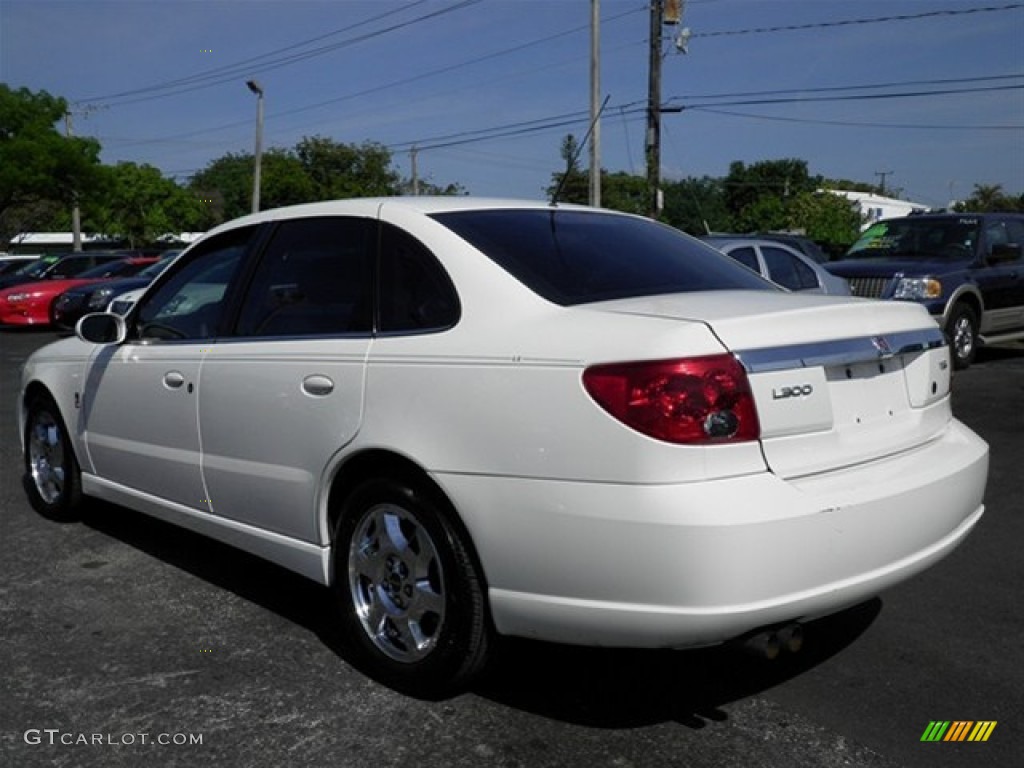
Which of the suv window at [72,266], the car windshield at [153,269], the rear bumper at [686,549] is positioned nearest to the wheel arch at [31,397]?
the rear bumper at [686,549]

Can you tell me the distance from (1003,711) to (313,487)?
2.34 metres

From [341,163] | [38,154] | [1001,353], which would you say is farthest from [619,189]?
[1001,353]

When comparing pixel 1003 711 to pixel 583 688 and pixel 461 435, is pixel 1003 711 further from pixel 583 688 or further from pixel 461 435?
pixel 461 435

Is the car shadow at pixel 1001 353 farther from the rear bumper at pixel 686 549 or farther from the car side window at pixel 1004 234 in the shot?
the rear bumper at pixel 686 549

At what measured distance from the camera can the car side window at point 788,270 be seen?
34.8ft

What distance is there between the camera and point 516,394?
2979 mm

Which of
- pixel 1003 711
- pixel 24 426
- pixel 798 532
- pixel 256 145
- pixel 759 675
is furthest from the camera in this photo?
pixel 256 145

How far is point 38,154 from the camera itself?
36.5 metres

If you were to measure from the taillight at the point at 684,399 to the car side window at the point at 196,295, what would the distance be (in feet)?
6.92

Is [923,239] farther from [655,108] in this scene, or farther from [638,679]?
[655,108]

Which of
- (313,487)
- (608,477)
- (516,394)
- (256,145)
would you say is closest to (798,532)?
(608,477)

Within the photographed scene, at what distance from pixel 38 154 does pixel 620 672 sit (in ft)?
125

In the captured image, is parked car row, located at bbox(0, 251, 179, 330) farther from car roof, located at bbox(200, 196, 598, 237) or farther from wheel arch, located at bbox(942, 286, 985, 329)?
car roof, located at bbox(200, 196, 598, 237)

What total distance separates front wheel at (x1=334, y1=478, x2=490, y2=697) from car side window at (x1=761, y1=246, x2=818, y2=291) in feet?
25.6
